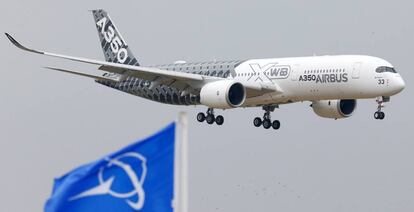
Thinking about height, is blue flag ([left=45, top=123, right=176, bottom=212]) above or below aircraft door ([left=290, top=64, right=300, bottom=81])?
below

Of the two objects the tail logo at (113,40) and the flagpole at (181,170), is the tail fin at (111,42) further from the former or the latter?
the flagpole at (181,170)

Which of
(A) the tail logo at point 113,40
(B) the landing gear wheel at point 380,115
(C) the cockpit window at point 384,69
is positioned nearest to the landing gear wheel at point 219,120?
(C) the cockpit window at point 384,69

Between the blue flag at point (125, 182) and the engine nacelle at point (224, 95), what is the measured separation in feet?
175

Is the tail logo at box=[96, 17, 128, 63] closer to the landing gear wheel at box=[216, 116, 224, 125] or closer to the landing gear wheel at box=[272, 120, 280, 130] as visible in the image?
the landing gear wheel at box=[216, 116, 224, 125]

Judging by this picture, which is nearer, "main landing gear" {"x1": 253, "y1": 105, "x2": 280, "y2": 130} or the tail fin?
"main landing gear" {"x1": 253, "y1": 105, "x2": 280, "y2": 130}

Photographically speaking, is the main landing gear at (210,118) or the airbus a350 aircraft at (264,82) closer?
the airbus a350 aircraft at (264,82)

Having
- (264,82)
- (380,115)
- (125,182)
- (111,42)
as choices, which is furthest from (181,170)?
(111,42)

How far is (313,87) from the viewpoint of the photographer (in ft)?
232

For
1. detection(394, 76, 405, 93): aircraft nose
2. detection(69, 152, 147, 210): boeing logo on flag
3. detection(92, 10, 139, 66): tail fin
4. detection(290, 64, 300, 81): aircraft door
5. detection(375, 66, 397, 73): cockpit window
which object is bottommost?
detection(69, 152, 147, 210): boeing logo on flag

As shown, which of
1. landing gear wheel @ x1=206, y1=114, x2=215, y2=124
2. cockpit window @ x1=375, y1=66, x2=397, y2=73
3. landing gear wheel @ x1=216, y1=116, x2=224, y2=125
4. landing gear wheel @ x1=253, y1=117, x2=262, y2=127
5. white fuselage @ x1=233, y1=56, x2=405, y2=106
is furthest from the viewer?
landing gear wheel @ x1=253, y1=117, x2=262, y2=127

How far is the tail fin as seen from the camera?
281 feet

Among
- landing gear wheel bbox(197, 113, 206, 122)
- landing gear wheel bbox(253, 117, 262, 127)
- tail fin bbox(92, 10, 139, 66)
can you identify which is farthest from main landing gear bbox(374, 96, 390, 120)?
tail fin bbox(92, 10, 139, 66)

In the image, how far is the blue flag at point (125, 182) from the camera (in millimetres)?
17062

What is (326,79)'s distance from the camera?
231 ft
